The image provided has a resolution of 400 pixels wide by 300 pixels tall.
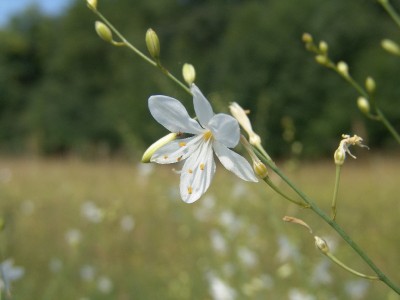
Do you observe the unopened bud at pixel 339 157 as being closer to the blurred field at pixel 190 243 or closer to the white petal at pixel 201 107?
the white petal at pixel 201 107

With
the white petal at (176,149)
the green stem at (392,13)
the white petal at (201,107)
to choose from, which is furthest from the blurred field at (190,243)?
the green stem at (392,13)

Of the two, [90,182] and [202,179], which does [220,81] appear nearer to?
[90,182]

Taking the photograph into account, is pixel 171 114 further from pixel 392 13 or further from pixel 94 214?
pixel 94 214

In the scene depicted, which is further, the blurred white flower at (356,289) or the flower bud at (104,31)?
the blurred white flower at (356,289)

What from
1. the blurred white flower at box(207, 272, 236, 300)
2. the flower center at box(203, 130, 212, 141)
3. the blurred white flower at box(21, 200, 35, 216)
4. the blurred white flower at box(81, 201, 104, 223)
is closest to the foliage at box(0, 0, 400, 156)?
the blurred white flower at box(21, 200, 35, 216)

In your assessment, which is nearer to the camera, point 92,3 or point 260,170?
point 260,170

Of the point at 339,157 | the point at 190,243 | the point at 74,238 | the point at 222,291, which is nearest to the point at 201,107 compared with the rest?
the point at 339,157
